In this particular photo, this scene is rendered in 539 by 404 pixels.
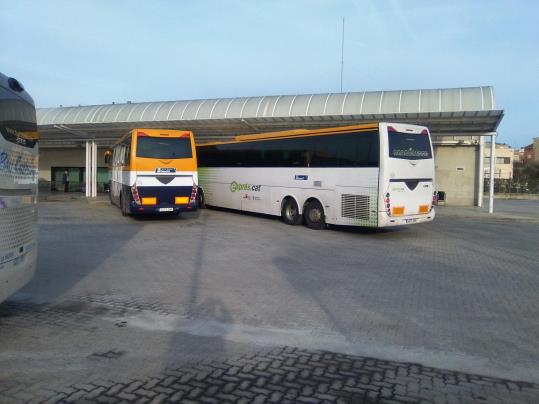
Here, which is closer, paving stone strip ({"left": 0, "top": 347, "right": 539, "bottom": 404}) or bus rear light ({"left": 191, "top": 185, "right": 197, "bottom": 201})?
paving stone strip ({"left": 0, "top": 347, "right": 539, "bottom": 404})

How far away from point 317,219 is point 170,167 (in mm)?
5189

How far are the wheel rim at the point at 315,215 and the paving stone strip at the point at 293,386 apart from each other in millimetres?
11007

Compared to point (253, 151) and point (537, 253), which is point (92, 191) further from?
point (537, 253)

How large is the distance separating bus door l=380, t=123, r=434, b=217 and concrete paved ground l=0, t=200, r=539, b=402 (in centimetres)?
156

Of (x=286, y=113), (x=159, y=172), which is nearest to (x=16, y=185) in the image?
(x=159, y=172)

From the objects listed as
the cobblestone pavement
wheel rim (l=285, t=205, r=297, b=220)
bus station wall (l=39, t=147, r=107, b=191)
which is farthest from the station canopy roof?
the cobblestone pavement

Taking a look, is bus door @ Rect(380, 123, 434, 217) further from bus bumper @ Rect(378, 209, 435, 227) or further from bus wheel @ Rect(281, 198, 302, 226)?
bus wheel @ Rect(281, 198, 302, 226)

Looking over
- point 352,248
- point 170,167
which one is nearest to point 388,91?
point 170,167

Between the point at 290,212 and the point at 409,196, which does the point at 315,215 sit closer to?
the point at 290,212

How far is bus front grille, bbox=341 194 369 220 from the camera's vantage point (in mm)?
13930

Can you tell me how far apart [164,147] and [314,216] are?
18.1 feet

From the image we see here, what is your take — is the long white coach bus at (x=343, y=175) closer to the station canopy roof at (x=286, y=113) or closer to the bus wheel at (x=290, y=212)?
the bus wheel at (x=290, y=212)

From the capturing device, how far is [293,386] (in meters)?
4.34

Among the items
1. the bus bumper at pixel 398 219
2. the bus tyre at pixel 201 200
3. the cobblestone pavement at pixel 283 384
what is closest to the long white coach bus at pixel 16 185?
the cobblestone pavement at pixel 283 384
